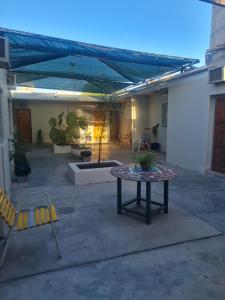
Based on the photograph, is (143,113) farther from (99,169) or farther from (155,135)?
(99,169)

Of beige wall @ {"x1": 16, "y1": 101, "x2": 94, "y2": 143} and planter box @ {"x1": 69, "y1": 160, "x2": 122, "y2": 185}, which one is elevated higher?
beige wall @ {"x1": 16, "y1": 101, "x2": 94, "y2": 143}

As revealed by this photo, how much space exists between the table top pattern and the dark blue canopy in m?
2.62

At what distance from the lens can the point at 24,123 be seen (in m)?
13.0

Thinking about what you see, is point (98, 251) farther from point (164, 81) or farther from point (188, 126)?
point (164, 81)

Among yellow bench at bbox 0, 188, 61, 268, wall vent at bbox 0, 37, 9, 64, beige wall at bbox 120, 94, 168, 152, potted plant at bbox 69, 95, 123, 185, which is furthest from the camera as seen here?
beige wall at bbox 120, 94, 168, 152

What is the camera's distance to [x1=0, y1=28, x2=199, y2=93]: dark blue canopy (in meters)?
4.24

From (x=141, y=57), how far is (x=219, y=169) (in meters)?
3.32

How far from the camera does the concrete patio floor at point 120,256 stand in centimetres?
198

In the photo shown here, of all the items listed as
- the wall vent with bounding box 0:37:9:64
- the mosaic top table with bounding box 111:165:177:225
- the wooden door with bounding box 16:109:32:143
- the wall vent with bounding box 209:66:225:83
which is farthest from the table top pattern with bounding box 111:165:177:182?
the wooden door with bounding box 16:109:32:143

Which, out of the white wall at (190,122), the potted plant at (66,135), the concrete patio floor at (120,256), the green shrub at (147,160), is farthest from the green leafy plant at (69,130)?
the green shrub at (147,160)

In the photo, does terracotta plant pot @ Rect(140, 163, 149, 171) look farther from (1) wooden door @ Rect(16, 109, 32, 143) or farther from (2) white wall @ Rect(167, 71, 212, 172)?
(1) wooden door @ Rect(16, 109, 32, 143)

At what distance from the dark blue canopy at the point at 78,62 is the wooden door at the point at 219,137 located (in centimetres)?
129

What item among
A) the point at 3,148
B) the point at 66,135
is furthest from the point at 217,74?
the point at 66,135

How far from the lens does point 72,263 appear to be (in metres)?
2.33
